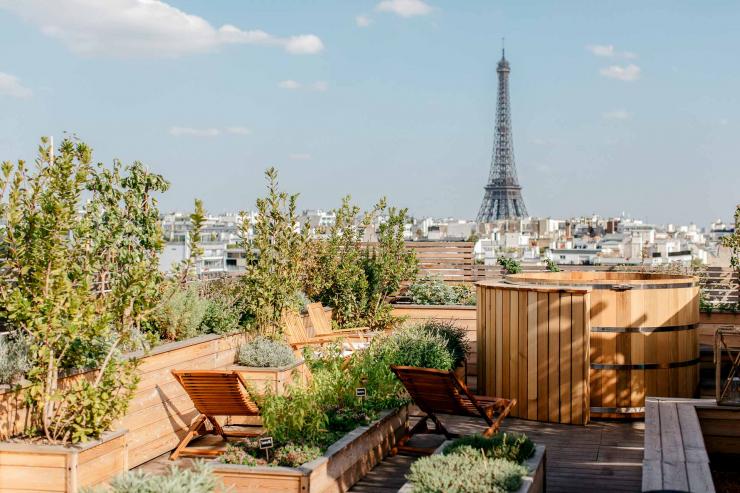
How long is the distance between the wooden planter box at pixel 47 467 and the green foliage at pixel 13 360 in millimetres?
481

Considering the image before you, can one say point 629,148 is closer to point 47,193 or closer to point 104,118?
point 104,118

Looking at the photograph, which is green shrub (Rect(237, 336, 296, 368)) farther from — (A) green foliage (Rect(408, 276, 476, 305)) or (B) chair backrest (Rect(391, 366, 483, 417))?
(A) green foliage (Rect(408, 276, 476, 305))

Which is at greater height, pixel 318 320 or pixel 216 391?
pixel 318 320

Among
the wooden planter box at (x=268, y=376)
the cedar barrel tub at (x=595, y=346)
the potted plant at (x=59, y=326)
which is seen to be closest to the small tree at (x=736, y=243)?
the cedar barrel tub at (x=595, y=346)

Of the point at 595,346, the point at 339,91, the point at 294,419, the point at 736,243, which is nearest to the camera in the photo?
the point at 294,419

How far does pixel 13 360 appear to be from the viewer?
218 inches

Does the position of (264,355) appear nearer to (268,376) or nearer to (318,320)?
(268,376)

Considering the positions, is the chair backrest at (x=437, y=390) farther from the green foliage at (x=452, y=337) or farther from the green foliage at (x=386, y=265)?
the green foliage at (x=386, y=265)

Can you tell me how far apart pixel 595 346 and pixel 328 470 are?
3263 millimetres

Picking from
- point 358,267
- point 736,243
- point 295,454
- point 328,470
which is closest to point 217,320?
point 295,454

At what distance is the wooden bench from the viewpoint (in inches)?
173

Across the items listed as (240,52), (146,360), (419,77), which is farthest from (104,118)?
(419,77)

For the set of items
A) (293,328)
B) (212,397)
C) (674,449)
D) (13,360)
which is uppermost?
(13,360)

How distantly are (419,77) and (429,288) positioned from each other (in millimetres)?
35397
